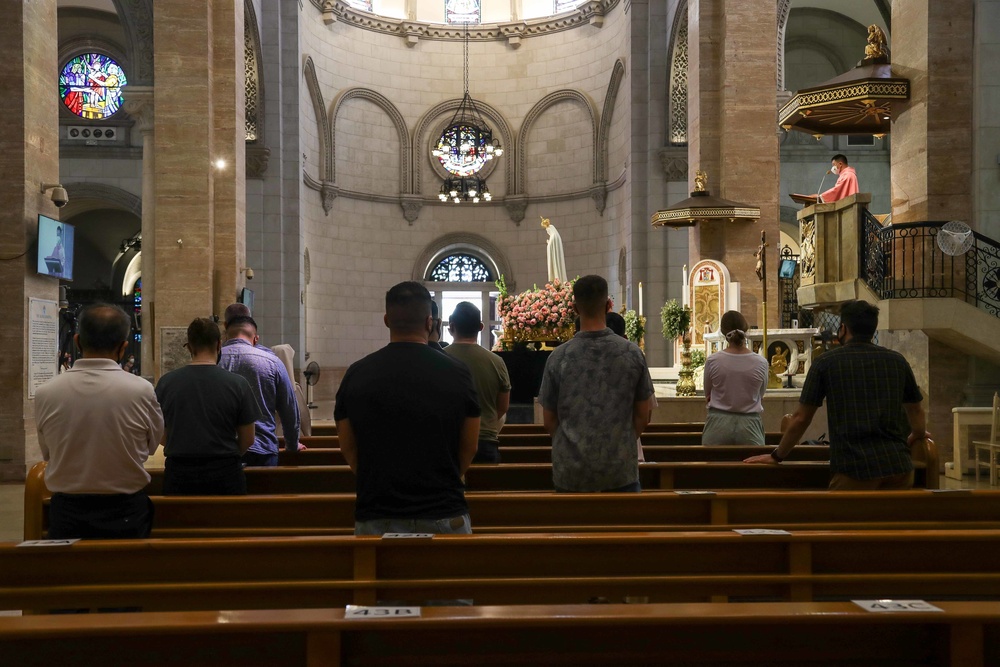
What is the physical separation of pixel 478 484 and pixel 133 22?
1289 centimetres

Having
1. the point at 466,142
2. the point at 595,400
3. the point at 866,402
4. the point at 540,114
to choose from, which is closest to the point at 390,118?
the point at 466,142

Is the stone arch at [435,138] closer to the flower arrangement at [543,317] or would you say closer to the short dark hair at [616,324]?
the flower arrangement at [543,317]

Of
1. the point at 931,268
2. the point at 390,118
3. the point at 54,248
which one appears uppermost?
the point at 390,118

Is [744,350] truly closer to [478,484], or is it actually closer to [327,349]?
[478,484]

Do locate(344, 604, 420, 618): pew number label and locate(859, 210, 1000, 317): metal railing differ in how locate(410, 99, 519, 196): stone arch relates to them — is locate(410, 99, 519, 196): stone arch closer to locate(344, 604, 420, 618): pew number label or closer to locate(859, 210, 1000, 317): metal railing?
locate(859, 210, 1000, 317): metal railing

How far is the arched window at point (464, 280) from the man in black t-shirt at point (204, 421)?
23987 mm

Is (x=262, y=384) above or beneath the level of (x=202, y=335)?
beneath

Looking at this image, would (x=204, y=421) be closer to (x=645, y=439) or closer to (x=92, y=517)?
(x=92, y=517)

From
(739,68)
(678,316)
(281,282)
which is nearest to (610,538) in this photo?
(678,316)

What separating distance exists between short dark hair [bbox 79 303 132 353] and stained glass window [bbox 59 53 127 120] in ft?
70.4

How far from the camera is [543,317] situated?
13.3 metres

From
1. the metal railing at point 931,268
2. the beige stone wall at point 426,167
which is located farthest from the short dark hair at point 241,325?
the beige stone wall at point 426,167

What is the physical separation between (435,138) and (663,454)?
2330 centimetres

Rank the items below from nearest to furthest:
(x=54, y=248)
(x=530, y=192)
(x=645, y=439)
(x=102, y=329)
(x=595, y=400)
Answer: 1. (x=102, y=329)
2. (x=595, y=400)
3. (x=645, y=439)
4. (x=54, y=248)
5. (x=530, y=192)
